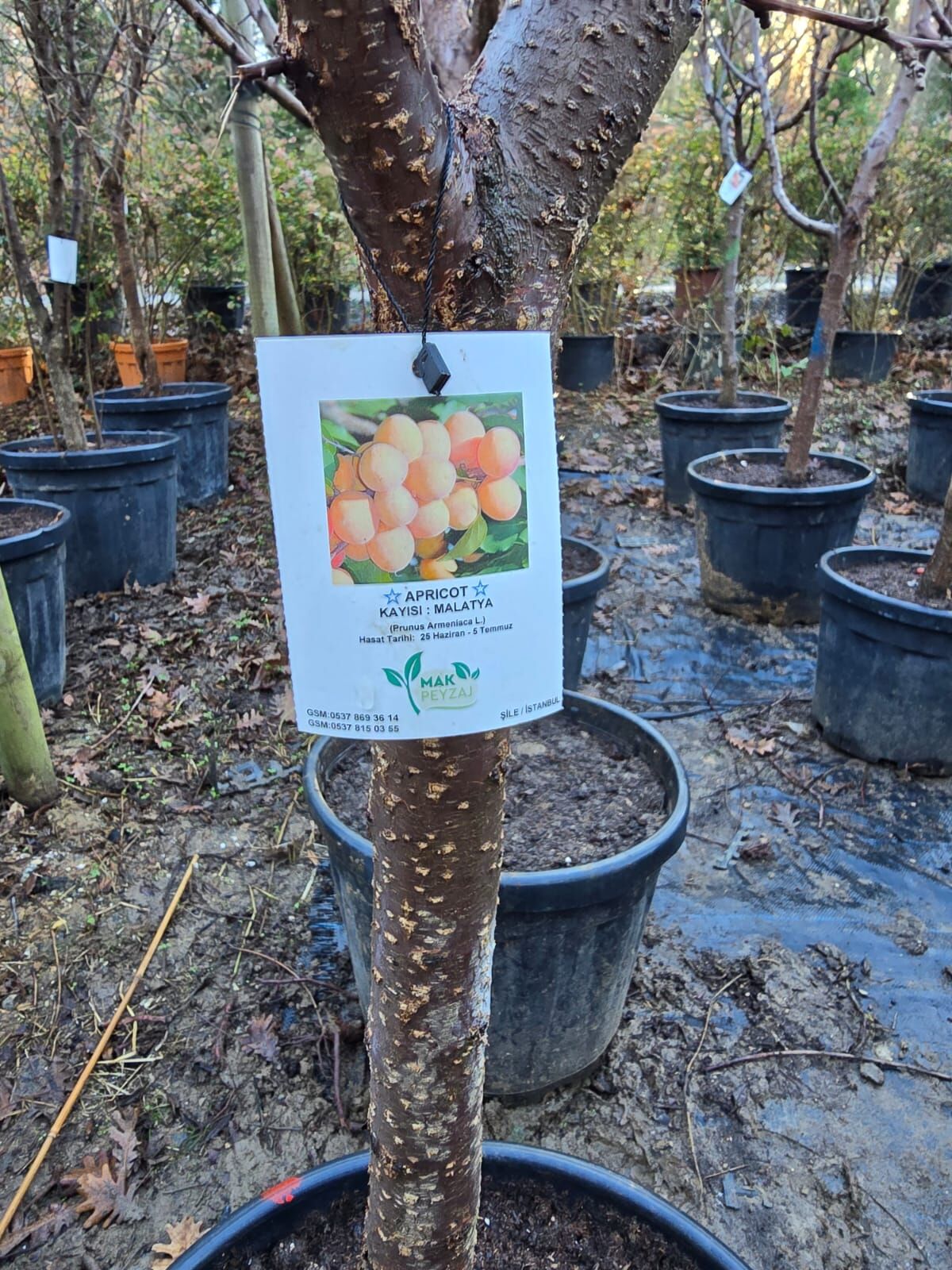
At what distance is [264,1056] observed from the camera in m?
1.99

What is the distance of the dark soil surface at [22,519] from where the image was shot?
3.38 meters

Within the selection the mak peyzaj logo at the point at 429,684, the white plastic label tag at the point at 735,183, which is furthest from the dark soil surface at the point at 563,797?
the white plastic label tag at the point at 735,183

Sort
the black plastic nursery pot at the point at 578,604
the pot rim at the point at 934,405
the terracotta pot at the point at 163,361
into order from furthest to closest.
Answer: the terracotta pot at the point at 163,361 < the pot rim at the point at 934,405 < the black plastic nursery pot at the point at 578,604

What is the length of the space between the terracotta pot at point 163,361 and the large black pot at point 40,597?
4369 mm

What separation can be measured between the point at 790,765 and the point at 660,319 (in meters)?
6.83

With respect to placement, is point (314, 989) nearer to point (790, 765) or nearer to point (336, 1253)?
point (336, 1253)

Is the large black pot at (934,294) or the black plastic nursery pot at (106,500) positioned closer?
the black plastic nursery pot at (106,500)

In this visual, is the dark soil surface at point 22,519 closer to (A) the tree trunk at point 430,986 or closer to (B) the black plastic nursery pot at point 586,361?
(A) the tree trunk at point 430,986

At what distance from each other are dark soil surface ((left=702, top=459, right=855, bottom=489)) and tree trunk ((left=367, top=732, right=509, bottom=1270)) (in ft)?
11.4

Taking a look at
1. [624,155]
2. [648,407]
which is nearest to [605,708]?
[624,155]

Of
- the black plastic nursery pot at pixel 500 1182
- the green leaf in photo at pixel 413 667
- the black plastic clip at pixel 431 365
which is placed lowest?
the black plastic nursery pot at pixel 500 1182

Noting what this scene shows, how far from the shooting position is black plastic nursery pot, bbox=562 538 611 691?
121 inches

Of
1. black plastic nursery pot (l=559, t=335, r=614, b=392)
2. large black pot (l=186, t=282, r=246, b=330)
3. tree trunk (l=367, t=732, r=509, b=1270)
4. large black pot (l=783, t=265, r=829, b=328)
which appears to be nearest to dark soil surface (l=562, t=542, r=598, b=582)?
tree trunk (l=367, t=732, r=509, b=1270)

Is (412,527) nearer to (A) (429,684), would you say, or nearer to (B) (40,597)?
(A) (429,684)
